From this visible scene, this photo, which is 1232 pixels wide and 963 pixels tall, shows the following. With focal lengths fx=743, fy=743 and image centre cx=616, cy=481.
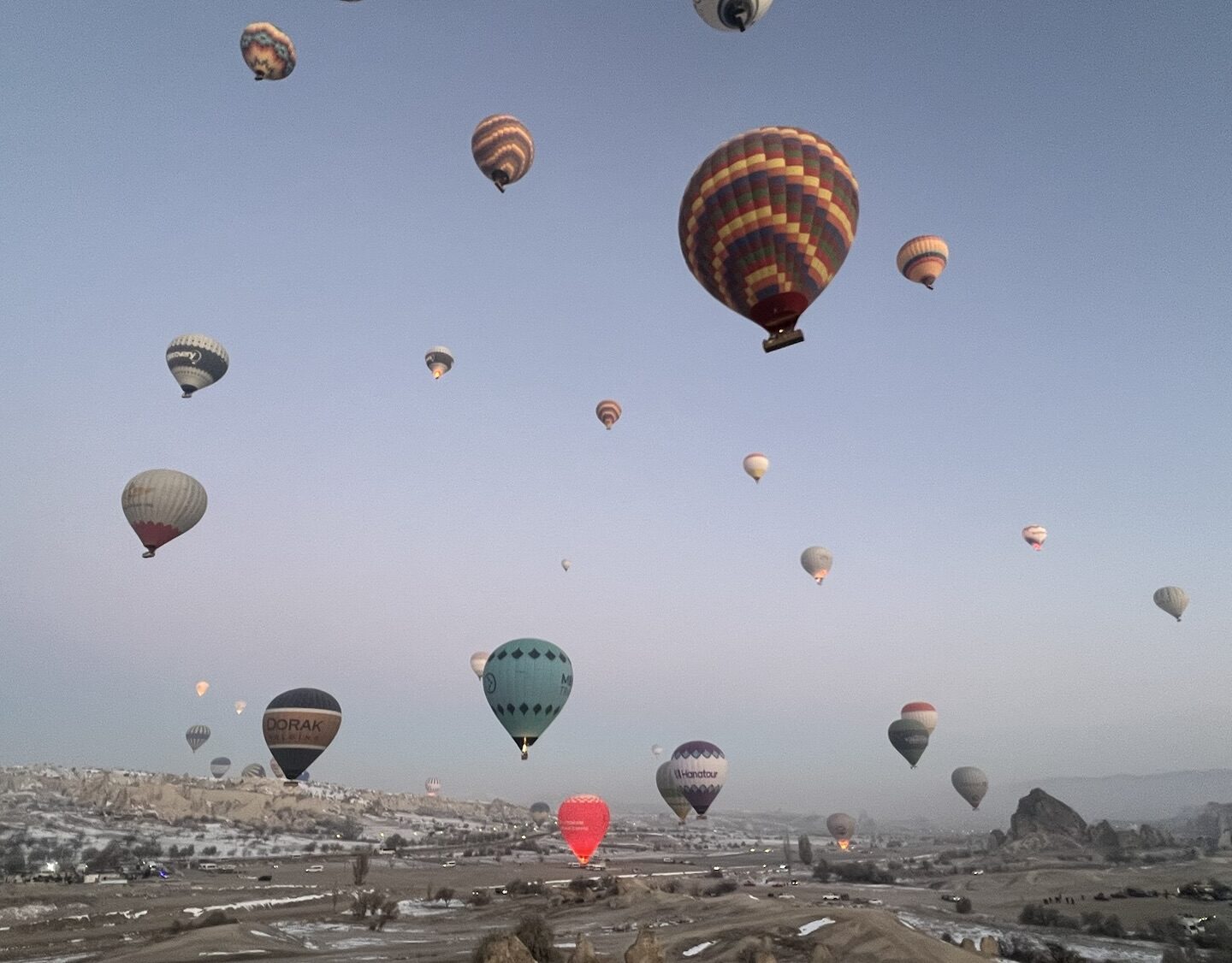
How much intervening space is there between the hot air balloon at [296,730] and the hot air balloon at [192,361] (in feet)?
68.1

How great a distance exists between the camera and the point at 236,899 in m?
59.1

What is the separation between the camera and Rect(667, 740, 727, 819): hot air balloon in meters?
51.4

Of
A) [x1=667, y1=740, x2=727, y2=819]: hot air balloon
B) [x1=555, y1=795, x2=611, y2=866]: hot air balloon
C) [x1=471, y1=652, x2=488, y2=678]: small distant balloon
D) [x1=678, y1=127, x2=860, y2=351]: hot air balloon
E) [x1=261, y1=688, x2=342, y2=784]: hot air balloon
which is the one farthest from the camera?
[x1=471, y1=652, x2=488, y2=678]: small distant balloon

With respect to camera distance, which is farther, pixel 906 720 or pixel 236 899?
pixel 906 720

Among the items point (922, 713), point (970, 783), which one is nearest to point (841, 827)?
point (970, 783)

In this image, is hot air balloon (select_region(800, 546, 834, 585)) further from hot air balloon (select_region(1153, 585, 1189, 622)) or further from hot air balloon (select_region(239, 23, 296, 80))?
hot air balloon (select_region(239, 23, 296, 80))

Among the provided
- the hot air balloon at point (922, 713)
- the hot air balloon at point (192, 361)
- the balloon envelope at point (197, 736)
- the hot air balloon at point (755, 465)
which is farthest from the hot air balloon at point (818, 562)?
the balloon envelope at point (197, 736)

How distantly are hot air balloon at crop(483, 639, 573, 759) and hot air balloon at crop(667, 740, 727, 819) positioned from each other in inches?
716

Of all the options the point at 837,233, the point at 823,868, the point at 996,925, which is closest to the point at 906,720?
the point at 996,925

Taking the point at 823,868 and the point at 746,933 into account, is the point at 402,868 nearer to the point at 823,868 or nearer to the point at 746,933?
the point at 823,868

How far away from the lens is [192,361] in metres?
47.5

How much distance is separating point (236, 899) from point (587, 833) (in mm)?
33231

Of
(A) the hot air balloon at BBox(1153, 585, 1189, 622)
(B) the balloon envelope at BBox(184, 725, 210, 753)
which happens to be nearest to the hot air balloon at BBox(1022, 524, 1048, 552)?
(A) the hot air balloon at BBox(1153, 585, 1189, 622)

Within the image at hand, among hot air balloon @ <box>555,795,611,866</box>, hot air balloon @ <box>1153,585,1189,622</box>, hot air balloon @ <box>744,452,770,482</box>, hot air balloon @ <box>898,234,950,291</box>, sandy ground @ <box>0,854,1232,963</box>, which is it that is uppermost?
hot air balloon @ <box>898,234,950,291</box>
